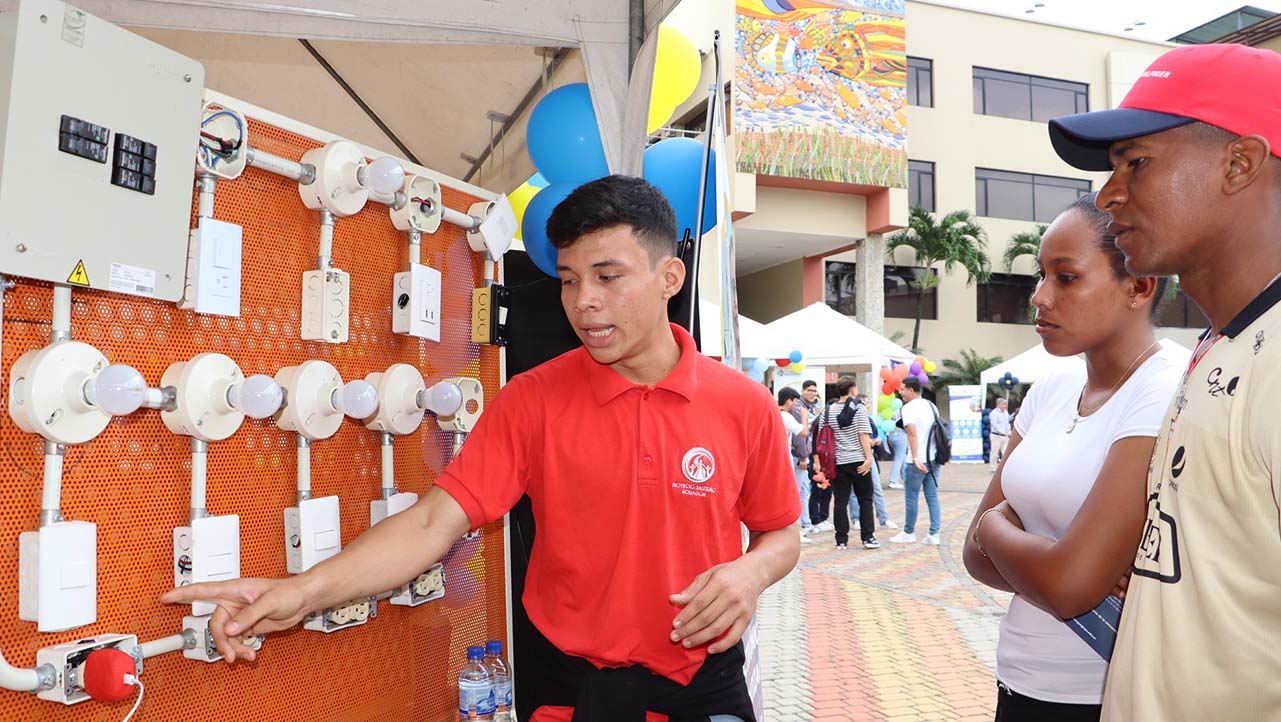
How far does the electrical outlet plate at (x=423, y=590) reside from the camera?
2.58 m

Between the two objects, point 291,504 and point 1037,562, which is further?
point 291,504

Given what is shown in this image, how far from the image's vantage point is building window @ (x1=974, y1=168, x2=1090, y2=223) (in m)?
27.5

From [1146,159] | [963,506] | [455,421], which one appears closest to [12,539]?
[455,421]

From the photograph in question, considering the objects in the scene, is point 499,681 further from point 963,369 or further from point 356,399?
point 963,369

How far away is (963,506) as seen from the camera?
47.2ft

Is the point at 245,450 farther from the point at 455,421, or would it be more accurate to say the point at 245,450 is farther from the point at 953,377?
the point at 953,377

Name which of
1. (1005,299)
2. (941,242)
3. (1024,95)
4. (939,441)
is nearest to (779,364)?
(939,441)

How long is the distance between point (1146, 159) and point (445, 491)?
5.20 ft

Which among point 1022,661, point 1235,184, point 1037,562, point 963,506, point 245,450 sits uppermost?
point 1235,184

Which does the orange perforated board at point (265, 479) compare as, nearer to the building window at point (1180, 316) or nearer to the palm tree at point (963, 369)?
the palm tree at point (963, 369)

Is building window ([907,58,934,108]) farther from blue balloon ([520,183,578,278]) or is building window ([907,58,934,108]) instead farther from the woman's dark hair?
the woman's dark hair

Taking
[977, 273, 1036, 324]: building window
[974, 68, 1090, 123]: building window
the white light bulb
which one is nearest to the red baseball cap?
the white light bulb

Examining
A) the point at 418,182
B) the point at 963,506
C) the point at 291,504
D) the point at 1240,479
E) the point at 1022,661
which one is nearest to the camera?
the point at 1240,479

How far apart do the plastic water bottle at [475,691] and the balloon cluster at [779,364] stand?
34.7 ft
